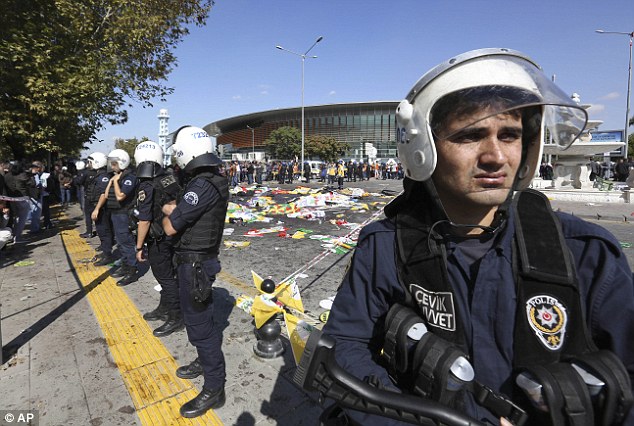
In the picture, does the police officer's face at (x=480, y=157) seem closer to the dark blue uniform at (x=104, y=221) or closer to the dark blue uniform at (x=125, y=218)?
the dark blue uniform at (x=125, y=218)

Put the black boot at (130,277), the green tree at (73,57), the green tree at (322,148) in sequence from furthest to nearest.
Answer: the green tree at (322,148), the green tree at (73,57), the black boot at (130,277)

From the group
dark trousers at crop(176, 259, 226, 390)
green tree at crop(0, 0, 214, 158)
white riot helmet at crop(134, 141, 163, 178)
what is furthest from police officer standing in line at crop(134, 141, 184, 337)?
green tree at crop(0, 0, 214, 158)

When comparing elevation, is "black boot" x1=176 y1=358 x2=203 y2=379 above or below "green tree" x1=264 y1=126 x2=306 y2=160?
below

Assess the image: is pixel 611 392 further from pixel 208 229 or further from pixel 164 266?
pixel 164 266

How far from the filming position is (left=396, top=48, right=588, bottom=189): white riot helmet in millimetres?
1212

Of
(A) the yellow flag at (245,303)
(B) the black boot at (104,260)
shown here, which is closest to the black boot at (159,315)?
(A) the yellow flag at (245,303)

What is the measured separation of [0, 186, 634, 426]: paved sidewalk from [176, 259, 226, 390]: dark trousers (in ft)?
0.84

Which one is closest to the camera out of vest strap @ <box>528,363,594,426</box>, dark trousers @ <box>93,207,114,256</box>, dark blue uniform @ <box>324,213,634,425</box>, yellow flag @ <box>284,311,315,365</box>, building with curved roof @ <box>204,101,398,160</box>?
vest strap @ <box>528,363,594,426</box>

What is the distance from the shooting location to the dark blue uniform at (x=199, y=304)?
2.71 metres

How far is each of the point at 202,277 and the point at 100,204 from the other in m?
4.58

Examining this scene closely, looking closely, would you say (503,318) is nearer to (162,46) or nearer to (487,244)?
(487,244)

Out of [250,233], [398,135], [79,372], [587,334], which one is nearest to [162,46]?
[250,233]

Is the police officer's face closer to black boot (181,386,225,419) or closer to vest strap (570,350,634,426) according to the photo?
vest strap (570,350,634,426)

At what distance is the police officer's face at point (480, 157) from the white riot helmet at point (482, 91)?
0.16 ft
